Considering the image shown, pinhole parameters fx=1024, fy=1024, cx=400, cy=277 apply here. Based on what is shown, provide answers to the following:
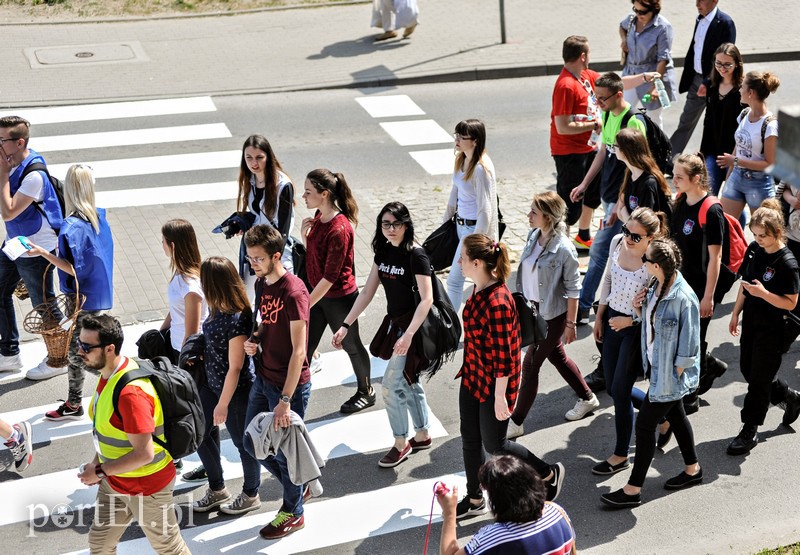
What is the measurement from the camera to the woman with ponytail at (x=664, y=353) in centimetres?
621

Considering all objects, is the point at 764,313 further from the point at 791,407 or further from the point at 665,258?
the point at 665,258

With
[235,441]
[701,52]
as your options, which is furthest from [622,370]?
[701,52]

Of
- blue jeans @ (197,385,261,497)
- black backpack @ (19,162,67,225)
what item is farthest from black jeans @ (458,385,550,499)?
black backpack @ (19,162,67,225)

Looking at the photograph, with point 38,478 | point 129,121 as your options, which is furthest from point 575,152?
point 129,121

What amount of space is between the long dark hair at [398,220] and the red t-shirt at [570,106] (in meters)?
3.70

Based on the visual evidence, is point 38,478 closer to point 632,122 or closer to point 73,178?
point 73,178

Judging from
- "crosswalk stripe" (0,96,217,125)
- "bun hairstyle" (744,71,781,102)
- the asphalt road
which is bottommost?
the asphalt road

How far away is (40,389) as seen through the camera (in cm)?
Result: 833

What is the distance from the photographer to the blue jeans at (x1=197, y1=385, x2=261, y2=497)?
6.58 metres

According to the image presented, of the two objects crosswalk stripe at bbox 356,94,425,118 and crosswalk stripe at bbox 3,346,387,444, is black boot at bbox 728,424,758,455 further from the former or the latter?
crosswalk stripe at bbox 356,94,425,118

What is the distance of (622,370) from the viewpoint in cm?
688

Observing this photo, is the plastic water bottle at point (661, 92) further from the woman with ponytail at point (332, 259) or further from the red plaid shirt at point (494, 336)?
the red plaid shirt at point (494, 336)

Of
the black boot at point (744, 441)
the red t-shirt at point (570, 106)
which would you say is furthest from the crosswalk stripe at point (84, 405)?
the red t-shirt at point (570, 106)

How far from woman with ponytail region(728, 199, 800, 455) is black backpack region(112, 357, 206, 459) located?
12.5ft
